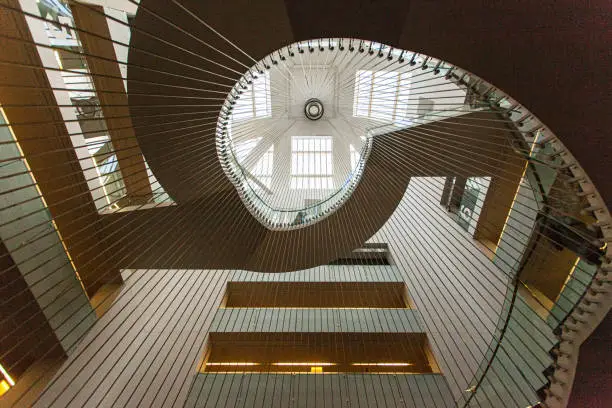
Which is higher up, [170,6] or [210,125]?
[170,6]

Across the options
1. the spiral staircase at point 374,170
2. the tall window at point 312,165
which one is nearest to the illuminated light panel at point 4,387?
the spiral staircase at point 374,170

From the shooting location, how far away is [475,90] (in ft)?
8.82

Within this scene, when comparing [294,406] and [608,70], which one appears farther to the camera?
[294,406]

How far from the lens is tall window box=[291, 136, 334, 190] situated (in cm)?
912

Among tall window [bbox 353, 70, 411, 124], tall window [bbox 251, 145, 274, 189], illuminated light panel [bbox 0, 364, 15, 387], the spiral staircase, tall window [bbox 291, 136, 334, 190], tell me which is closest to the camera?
the spiral staircase

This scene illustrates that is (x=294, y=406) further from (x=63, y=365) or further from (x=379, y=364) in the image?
(x=63, y=365)

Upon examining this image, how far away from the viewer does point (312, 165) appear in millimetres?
9305

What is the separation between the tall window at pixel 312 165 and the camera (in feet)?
29.9

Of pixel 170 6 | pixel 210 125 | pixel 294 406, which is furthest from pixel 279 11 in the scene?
pixel 294 406

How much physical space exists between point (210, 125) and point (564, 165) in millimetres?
3215

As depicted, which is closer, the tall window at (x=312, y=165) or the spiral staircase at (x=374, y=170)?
the spiral staircase at (x=374, y=170)

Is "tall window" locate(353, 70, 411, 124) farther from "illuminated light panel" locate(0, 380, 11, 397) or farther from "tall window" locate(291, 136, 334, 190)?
"illuminated light panel" locate(0, 380, 11, 397)

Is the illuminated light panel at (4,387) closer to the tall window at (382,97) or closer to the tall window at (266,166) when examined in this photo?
the tall window at (266,166)

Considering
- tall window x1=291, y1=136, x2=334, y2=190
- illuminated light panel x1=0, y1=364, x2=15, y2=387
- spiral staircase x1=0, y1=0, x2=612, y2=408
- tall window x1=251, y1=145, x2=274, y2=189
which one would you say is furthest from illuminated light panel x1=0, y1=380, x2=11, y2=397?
tall window x1=291, y1=136, x2=334, y2=190
